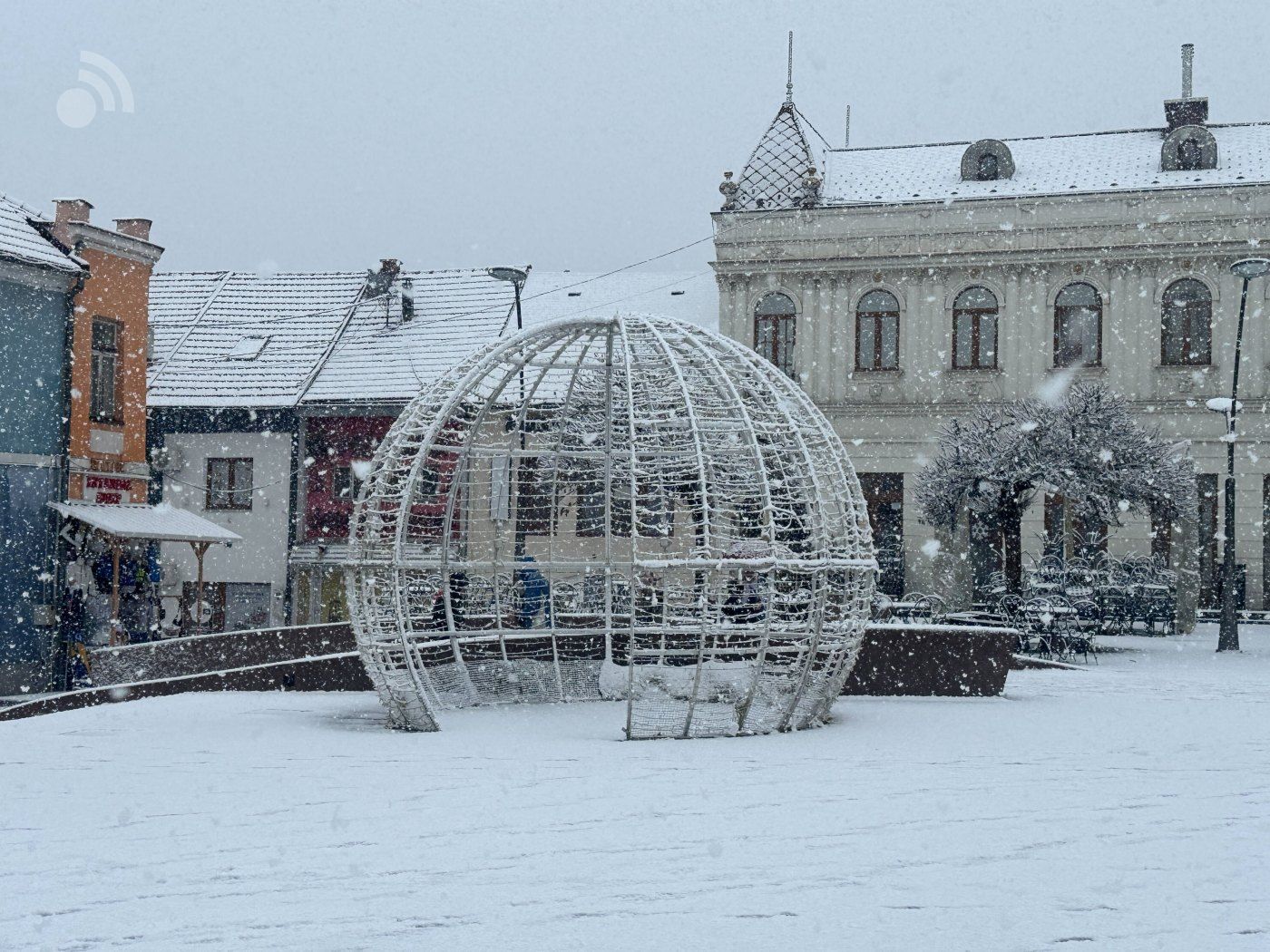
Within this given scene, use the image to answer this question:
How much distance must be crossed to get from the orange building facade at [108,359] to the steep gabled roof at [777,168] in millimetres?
13537

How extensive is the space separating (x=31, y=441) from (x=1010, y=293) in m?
18.4

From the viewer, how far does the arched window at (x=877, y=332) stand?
3073 cm

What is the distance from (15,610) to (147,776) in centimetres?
1165

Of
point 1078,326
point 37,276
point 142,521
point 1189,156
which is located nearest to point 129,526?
point 142,521

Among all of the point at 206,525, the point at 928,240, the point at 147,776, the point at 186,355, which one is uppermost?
the point at 928,240

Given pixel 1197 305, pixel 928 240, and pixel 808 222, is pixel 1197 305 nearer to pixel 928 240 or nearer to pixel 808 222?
pixel 928 240

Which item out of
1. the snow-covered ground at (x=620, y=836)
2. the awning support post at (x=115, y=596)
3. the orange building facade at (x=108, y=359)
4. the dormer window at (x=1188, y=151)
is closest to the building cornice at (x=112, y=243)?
the orange building facade at (x=108, y=359)

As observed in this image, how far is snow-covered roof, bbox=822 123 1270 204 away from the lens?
29781 mm

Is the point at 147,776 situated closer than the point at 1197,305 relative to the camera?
Yes

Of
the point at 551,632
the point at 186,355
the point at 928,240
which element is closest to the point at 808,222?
the point at 928,240

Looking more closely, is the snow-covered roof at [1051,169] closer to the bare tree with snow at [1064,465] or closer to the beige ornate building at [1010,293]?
the beige ornate building at [1010,293]

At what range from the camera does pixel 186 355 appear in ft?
106

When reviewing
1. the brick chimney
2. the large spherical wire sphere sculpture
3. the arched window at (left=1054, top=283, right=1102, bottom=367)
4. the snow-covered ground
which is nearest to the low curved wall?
the large spherical wire sphere sculpture

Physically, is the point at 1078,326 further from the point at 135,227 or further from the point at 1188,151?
the point at 135,227
